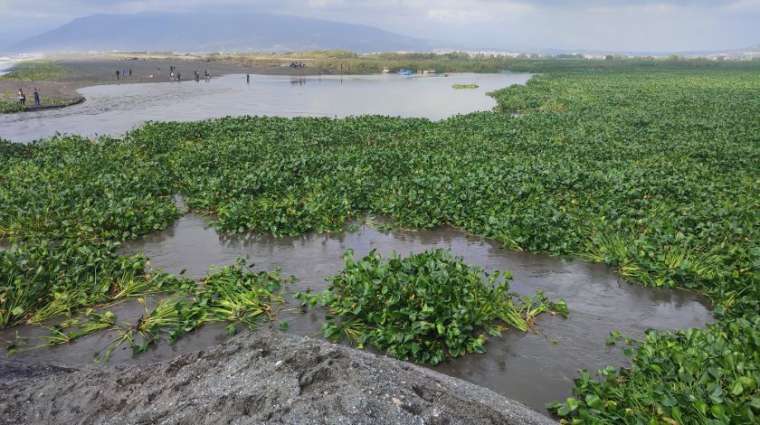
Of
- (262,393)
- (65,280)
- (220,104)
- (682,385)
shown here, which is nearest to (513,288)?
(682,385)

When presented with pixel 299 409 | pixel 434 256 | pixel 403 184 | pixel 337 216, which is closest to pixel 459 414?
pixel 299 409

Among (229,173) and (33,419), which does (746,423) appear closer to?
(33,419)

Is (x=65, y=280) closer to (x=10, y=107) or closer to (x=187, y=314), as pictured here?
(x=187, y=314)

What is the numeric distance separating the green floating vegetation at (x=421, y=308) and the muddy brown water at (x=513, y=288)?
27cm

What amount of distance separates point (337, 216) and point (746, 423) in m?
9.54

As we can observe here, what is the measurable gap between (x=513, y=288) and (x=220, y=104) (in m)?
37.1

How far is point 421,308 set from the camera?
24.7 ft

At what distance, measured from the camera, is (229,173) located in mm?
15336

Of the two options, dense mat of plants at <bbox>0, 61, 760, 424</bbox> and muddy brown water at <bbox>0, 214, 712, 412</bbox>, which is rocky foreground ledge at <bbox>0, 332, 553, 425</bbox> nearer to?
muddy brown water at <bbox>0, 214, 712, 412</bbox>

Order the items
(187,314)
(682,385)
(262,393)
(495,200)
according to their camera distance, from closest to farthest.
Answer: (262,393) < (682,385) < (187,314) < (495,200)

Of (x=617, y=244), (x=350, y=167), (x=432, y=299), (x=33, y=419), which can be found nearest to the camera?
(x=33, y=419)

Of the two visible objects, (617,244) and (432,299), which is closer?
(432,299)

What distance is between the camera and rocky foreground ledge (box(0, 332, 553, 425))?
4730 millimetres

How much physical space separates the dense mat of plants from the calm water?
9962 millimetres
